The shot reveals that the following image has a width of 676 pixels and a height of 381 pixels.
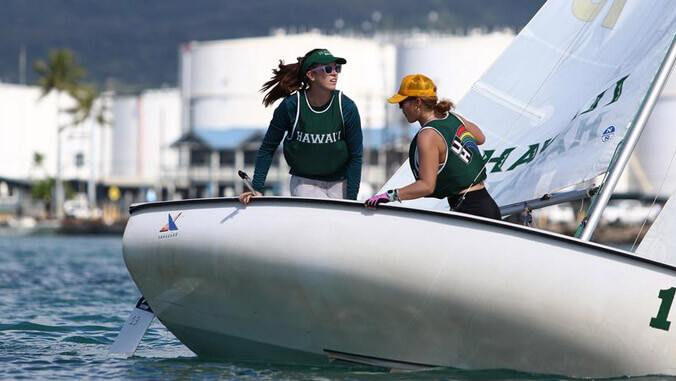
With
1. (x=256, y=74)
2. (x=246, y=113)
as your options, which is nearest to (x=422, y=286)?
(x=256, y=74)

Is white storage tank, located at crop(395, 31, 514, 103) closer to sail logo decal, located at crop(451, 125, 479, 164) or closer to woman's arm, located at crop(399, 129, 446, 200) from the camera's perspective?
sail logo decal, located at crop(451, 125, 479, 164)

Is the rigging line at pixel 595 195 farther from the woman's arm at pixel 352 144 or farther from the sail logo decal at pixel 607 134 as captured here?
the woman's arm at pixel 352 144

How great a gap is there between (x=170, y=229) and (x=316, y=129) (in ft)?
3.71

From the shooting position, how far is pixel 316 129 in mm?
7883

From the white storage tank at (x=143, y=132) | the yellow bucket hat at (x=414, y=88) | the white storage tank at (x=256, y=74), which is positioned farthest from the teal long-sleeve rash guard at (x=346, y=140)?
the white storage tank at (x=143, y=132)

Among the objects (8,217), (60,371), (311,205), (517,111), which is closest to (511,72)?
(517,111)

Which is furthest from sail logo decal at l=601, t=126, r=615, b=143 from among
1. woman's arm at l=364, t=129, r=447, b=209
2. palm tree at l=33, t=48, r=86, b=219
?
palm tree at l=33, t=48, r=86, b=219

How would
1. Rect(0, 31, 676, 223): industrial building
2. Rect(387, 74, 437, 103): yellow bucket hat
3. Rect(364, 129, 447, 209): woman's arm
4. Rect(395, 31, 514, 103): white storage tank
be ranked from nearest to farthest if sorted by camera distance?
Rect(364, 129, 447, 209): woman's arm
Rect(387, 74, 437, 103): yellow bucket hat
Rect(0, 31, 676, 223): industrial building
Rect(395, 31, 514, 103): white storage tank

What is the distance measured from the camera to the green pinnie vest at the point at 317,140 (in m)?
7.87

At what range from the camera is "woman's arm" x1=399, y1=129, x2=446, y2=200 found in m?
7.26

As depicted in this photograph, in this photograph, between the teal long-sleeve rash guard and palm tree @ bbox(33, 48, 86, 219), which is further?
palm tree @ bbox(33, 48, 86, 219)

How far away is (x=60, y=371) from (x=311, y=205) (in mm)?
2086

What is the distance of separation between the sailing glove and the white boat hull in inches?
2.4

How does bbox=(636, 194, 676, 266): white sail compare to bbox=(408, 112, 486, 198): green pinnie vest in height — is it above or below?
below
